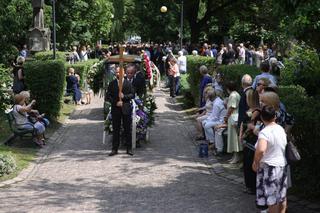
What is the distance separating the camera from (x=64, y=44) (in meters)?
38.4

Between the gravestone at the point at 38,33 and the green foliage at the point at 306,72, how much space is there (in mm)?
13616

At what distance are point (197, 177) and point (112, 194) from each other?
1.76 metres

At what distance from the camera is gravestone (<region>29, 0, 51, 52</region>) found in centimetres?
2584

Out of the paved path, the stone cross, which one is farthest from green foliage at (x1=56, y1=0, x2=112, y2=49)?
the paved path

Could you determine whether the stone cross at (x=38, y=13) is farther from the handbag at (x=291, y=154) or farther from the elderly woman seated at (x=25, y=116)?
the handbag at (x=291, y=154)

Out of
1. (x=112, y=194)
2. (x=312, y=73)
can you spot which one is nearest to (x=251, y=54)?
(x=312, y=73)

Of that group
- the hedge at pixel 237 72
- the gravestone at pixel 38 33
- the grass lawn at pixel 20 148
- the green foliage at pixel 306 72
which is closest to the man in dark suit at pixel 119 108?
the grass lawn at pixel 20 148

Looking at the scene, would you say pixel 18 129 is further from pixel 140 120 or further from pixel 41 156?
pixel 140 120

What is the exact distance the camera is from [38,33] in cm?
2675

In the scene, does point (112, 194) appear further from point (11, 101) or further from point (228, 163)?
point (11, 101)

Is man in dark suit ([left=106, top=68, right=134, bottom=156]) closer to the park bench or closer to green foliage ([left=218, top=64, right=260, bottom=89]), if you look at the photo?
the park bench

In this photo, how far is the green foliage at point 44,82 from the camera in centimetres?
1464

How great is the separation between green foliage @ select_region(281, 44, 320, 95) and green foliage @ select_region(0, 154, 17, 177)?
20.0 ft

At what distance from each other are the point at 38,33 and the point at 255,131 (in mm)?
20701
